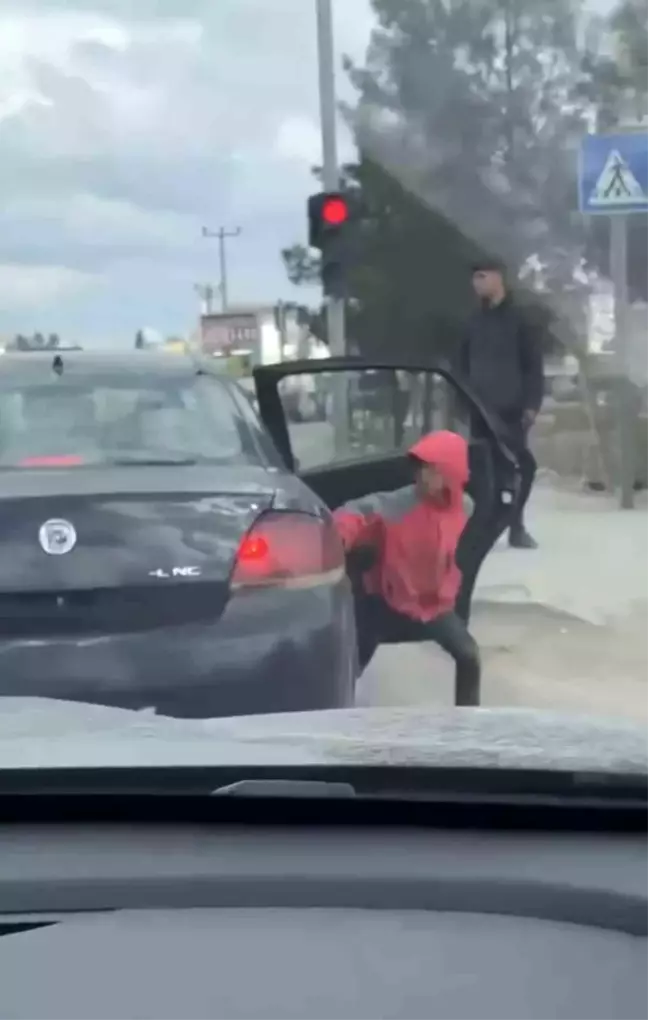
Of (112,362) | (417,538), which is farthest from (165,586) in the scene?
(417,538)

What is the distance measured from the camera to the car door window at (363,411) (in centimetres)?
584

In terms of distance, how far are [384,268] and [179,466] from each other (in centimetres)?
285

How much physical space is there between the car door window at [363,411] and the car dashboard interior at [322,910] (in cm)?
322

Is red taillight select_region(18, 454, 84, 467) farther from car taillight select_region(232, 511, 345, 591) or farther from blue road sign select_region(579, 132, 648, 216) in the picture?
blue road sign select_region(579, 132, 648, 216)

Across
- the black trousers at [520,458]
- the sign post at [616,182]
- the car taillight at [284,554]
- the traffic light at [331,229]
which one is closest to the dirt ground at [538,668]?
the black trousers at [520,458]

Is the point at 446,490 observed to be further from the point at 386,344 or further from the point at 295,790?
the point at 295,790

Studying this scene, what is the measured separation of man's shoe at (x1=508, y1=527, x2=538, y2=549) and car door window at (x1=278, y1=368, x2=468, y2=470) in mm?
1293

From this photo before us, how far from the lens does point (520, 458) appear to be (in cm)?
794

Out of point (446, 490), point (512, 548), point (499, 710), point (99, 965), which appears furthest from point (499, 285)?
point (99, 965)

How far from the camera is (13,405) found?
15.9 feet

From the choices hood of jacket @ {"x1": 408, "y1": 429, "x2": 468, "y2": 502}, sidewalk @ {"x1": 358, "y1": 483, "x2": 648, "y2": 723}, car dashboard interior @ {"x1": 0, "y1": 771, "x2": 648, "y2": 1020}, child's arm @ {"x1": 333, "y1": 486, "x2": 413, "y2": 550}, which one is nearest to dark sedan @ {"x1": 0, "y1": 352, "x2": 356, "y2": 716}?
child's arm @ {"x1": 333, "y1": 486, "x2": 413, "y2": 550}

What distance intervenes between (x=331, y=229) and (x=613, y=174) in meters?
1.94

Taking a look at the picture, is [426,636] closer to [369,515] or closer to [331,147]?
[369,515]

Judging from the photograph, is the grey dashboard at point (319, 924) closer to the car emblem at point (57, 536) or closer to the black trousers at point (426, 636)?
the car emblem at point (57, 536)
